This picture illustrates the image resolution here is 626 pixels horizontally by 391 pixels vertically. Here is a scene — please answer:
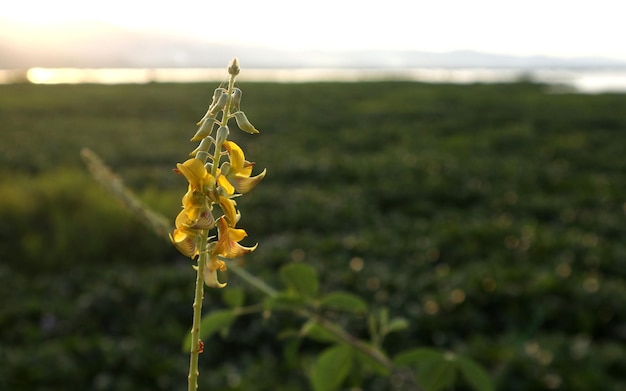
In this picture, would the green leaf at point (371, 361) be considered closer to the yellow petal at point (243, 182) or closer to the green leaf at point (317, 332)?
the green leaf at point (317, 332)

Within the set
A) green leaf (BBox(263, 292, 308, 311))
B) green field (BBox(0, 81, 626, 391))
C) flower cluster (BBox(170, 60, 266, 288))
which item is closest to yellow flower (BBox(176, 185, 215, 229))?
flower cluster (BBox(170, 60, 266, 288))

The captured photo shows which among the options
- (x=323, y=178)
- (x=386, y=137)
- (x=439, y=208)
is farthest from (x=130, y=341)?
(x=386, y=137)

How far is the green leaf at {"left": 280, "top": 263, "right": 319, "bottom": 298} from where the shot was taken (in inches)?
40.4

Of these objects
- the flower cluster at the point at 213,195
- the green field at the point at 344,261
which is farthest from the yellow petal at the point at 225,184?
the green field at the point at 344,261

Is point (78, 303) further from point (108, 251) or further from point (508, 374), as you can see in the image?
point (508, 374)

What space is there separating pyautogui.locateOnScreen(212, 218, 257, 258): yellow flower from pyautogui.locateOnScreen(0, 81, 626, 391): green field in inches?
79.7

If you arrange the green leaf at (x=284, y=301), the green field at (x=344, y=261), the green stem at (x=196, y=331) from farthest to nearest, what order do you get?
the green field at (x=344, y=261)
the green leaf at (x=284, y=301)
the green stem at (x=196, y=331)

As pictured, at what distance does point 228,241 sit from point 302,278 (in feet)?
2.28

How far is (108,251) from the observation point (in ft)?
14.8

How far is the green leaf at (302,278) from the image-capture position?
103 cm

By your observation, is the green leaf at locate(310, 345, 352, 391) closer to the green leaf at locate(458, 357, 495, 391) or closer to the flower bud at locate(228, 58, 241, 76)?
the green leaf at locate(458, 357, 495, 391)

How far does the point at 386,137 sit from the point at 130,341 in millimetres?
8235

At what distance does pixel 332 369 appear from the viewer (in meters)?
1.01

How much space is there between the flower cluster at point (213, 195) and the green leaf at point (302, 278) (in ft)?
2.19
